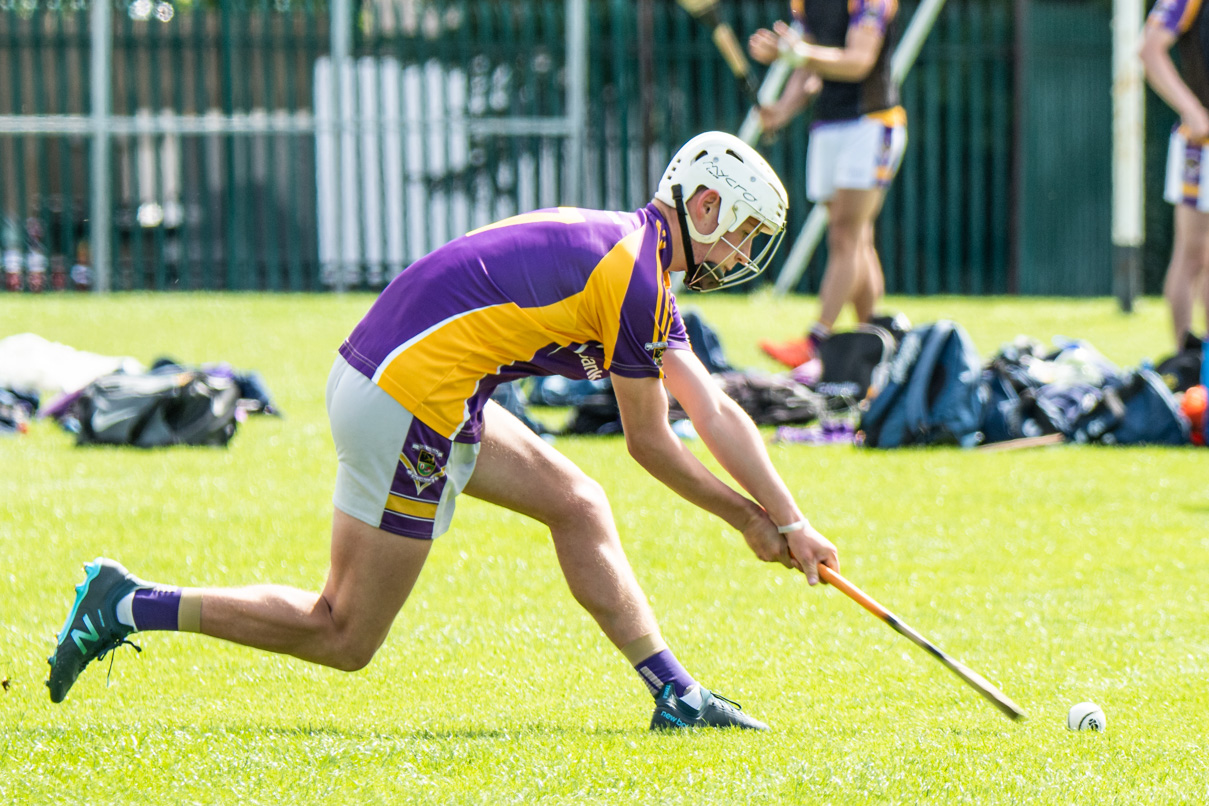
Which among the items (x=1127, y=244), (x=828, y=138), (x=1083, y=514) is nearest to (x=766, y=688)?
(x=1083, y=514)

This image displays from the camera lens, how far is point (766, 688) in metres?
4.47

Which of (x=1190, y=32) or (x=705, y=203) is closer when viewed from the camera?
(x=705, y=203)

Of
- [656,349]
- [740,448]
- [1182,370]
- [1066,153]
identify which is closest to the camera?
[656,349]

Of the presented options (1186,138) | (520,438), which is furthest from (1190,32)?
(520,438)

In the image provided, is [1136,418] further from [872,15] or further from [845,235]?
[872,15]

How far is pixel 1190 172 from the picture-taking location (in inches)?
373

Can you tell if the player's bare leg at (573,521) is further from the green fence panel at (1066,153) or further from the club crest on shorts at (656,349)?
the green fence panel at (1066,153)

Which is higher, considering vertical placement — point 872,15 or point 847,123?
point 872,15

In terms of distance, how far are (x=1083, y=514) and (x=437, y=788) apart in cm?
419

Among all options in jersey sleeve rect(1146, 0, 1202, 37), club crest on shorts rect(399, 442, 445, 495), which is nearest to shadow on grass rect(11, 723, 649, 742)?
club crest on shorts rect(399, 442, 445, 495)

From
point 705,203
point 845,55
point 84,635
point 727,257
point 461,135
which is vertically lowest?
point 84,635

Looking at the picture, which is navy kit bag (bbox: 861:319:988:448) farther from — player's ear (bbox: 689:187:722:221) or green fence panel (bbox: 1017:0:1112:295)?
green fence panel (bbox: 1017:0:1112:295)

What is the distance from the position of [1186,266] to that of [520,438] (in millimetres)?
6809

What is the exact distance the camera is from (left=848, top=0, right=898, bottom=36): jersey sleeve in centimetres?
998
